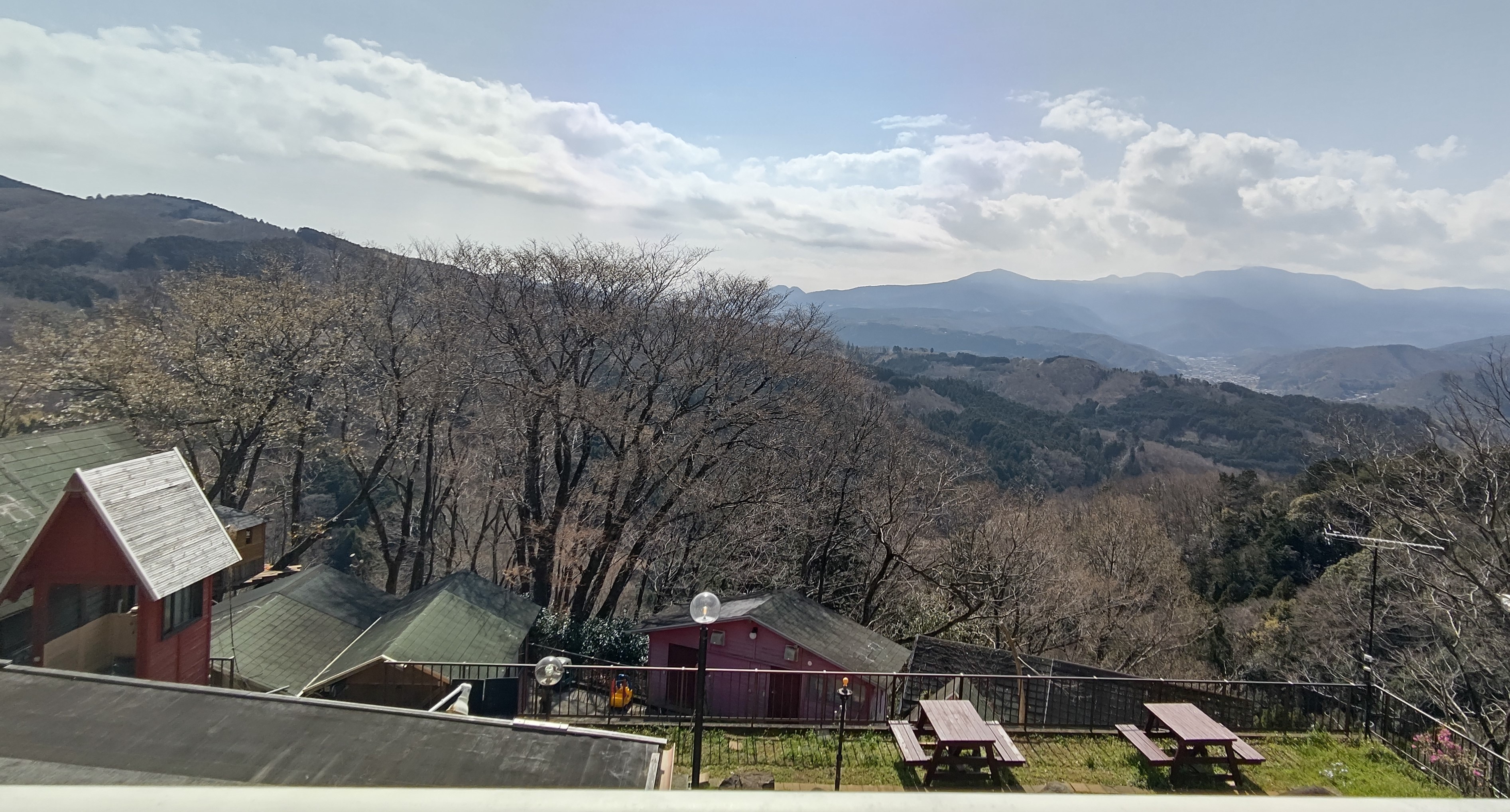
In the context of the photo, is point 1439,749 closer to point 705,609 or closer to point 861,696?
point 861,696

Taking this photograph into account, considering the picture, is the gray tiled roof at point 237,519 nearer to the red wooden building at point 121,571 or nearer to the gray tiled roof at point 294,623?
the gray tiled roof at point 294,623

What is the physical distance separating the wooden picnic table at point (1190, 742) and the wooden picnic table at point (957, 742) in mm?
1504

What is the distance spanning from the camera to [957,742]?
729cm

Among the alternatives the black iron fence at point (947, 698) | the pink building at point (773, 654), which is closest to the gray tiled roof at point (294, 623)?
the black iron fence at point (947, 698)

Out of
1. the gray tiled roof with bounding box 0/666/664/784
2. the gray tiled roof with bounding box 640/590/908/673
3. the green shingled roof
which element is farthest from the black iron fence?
the green shingled roof

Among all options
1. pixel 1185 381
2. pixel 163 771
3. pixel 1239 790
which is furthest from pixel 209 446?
pixel 1185 381

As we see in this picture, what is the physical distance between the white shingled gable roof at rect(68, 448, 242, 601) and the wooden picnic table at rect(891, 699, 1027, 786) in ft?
29.5

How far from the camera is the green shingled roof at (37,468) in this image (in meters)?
9.44

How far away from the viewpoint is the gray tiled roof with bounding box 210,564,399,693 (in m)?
13.2

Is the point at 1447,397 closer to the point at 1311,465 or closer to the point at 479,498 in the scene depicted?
the point at 479,498

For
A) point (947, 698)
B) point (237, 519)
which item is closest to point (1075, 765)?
point (947, 698)

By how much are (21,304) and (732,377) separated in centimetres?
6218

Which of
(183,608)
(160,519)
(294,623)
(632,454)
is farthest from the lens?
(632,454)

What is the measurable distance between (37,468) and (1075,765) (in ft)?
46.7
